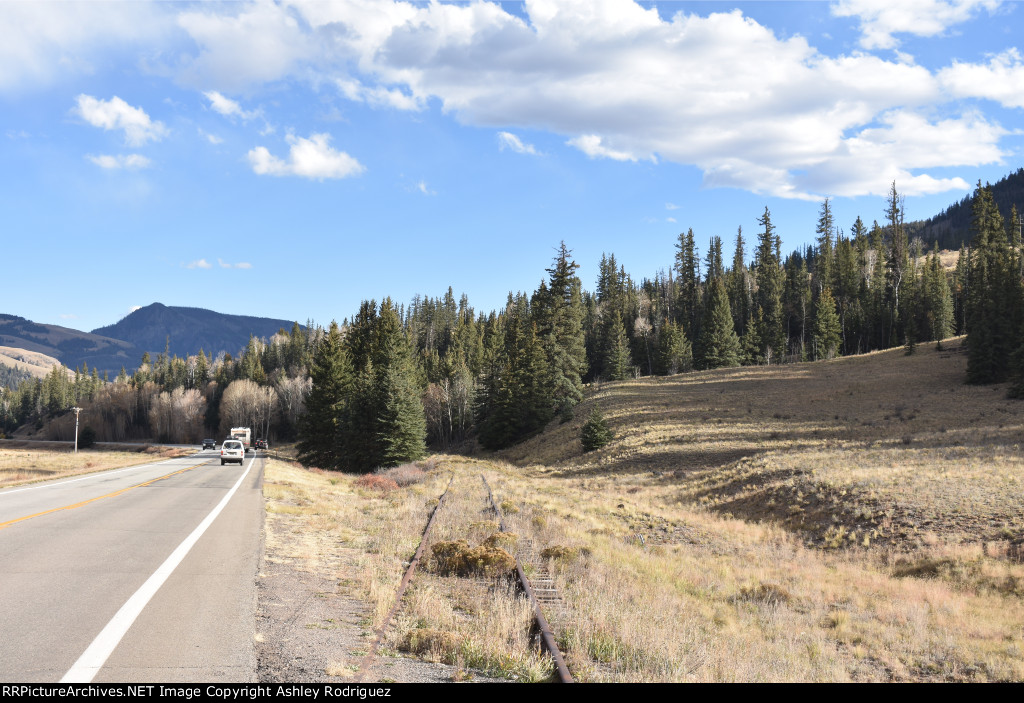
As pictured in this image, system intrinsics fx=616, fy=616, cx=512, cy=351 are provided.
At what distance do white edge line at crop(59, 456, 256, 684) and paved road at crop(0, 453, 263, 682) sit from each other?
0.09ft

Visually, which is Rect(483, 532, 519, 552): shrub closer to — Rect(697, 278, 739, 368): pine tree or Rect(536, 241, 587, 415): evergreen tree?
Rect(536, 241, 587, 415): evergreen tree

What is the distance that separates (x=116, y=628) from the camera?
6605mm

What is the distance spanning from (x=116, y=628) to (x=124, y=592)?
1706 mm

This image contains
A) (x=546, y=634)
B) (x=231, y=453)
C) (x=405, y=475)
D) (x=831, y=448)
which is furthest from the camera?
(x=231, y=453)

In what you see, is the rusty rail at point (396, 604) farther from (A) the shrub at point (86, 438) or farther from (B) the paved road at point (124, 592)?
(A) the shrub at point (86, 438)

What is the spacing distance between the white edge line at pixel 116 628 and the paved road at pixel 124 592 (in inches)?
1.1

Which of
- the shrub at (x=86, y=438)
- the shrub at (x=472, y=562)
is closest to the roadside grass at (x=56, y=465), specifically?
the shrub at (x=472, y=562)

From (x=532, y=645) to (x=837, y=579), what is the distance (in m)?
10.7

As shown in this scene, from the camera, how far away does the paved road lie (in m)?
5.73

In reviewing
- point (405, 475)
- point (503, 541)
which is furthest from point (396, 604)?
point (405, 475)

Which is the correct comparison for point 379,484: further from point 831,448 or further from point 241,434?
point 241,434

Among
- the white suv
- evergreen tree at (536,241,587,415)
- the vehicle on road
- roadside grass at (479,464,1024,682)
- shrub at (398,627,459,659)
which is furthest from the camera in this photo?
the vehicle on road

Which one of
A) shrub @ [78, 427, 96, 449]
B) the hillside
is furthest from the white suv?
shrub @ [78, 427, 96, 449]
